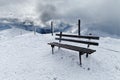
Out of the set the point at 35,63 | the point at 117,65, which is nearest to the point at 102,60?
the point at 117,65

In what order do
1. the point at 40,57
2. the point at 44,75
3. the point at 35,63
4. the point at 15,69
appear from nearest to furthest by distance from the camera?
the point at 44,75, the point at 15,69, the point at 35,63, the point at 40,57

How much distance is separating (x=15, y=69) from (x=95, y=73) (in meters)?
4.42

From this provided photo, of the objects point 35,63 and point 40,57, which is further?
point 40,57

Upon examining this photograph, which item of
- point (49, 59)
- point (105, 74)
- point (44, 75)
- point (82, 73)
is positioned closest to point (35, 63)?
point (49, 59)

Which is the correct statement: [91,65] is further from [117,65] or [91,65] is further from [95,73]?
[117,65]

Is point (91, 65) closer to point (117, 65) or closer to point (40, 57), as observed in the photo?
point (117, 65)

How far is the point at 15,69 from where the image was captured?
10.2 metres

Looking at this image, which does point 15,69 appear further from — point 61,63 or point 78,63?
point 78,63

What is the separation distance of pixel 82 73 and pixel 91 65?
121 centimetres

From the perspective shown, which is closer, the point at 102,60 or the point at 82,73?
the point at 82,73

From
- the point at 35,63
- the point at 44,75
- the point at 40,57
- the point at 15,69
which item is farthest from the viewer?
the point at 40,57

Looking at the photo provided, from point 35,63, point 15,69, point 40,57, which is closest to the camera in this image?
point 15,69

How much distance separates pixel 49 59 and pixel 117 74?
13.7ft

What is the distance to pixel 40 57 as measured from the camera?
12086 mm
